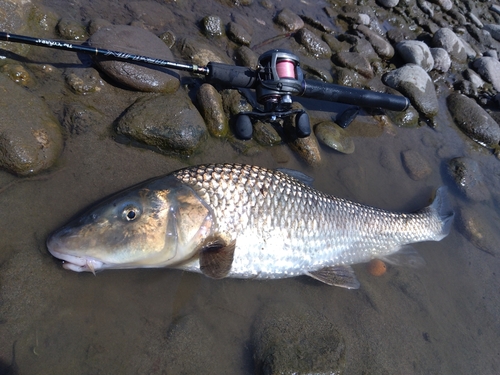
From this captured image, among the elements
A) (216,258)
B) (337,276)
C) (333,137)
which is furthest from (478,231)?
(216,258)

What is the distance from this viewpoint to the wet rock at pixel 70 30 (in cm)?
440

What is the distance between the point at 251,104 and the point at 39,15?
3.01m

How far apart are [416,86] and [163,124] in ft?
16.0

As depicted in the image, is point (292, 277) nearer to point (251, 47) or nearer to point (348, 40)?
point (251, 47)

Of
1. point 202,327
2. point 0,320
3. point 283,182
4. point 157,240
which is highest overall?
point 283,182

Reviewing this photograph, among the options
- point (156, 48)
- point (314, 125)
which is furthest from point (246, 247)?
point (156, 48)

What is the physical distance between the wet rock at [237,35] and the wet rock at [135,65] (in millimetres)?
1578

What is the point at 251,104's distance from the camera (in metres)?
4.57

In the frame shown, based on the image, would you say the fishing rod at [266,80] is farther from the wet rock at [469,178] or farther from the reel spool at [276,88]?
the wet rock at [469,178]

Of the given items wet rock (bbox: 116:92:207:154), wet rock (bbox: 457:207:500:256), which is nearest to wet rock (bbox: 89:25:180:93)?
wet rock (bbox: 116:92:207:154)

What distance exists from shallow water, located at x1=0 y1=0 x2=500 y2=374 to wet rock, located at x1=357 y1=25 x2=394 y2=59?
9.76ft

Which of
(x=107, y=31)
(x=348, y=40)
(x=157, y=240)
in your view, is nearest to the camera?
(x=157, y=240)

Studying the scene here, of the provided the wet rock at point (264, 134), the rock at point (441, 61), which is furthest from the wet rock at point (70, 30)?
the rock at point (441, 61)

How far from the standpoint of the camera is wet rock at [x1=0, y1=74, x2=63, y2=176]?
120 inches
